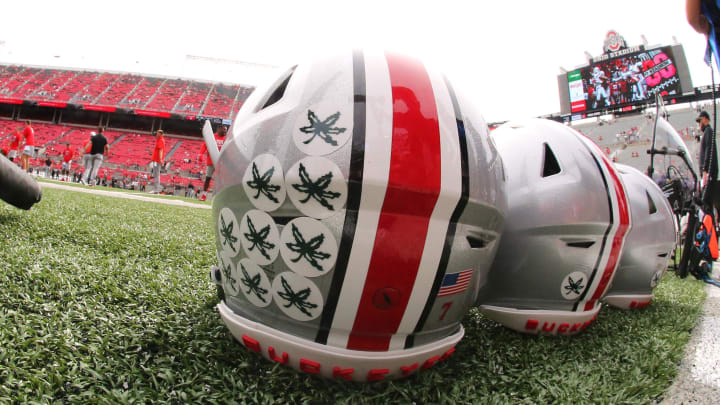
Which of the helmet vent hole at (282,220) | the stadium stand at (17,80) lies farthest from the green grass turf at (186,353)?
the stadium stand at (17,80)

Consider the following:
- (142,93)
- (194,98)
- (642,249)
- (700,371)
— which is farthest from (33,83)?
→ (700,371)

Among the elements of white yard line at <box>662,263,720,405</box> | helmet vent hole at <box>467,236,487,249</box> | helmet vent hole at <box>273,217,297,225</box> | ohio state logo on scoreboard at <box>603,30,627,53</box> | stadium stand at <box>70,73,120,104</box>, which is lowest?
white yard line at <box>662,263,720,405</box>

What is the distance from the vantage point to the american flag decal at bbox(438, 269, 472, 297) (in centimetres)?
101

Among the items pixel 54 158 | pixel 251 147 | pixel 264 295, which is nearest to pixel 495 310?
pixel 264 295

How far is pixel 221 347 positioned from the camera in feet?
3.59

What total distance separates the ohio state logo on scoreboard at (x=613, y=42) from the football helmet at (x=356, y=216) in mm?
29722

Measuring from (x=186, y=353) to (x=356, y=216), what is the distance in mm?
621

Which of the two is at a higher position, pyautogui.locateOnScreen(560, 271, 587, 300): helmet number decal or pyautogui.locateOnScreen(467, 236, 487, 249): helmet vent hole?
pyautogui.locateOnScreen(467, 236, 487, 249): helmet vent hole

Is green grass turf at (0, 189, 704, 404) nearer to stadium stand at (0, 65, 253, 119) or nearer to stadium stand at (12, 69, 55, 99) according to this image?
stadium stand at (0, 65, 253, 119)

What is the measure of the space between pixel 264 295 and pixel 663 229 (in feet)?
8.00

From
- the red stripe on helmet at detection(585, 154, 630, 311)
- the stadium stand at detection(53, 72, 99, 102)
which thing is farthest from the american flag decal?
the stadium stand at detection(53, 72, 99, 102)

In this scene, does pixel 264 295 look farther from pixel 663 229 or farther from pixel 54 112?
pixel 54 112

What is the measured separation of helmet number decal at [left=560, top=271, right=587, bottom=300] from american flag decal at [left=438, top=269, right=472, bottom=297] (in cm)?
69

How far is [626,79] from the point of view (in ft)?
74.9
